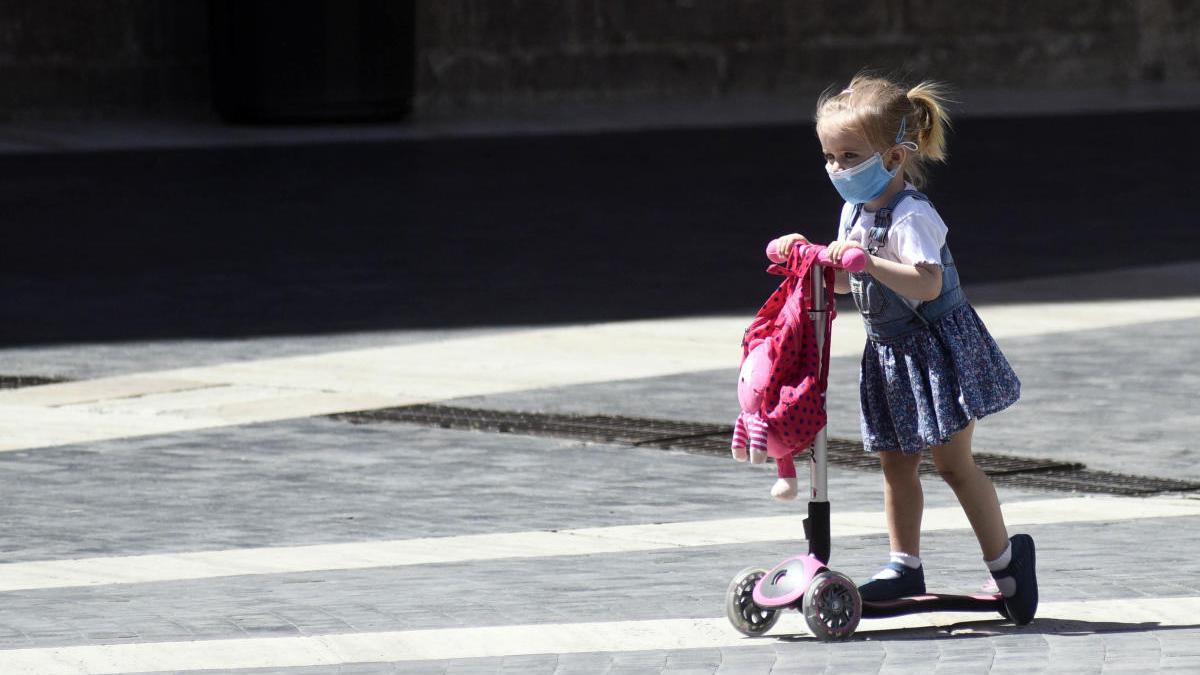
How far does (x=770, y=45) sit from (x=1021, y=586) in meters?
19.7

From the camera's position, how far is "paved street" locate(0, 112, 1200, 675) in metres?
5.78

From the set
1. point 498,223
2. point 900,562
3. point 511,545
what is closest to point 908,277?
point 900,562

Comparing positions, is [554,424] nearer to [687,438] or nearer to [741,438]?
[687,438]

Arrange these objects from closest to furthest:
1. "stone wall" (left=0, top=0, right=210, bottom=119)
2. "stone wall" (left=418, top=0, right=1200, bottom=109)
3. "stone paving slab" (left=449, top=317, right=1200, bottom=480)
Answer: "stone paving slab" (left=449, top=317, right=1200, bottom=480) < "stone wall" (left=0, top=0, right=210, bottom=119) < "stone wall" (left=418, top=0, right=1200, bottom=109)

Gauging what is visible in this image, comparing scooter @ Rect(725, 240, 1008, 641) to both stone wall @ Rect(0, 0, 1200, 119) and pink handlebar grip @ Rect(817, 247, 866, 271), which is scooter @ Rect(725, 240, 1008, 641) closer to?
pink handlebar grip @ Rect(817, 247, 866, 271)

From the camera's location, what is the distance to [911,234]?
5723mm

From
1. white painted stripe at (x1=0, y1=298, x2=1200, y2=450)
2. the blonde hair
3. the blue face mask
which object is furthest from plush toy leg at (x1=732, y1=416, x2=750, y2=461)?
white painted stripe at (x1=0, y1=298, x2=1200, y2=450)

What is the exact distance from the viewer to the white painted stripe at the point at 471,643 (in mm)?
5605

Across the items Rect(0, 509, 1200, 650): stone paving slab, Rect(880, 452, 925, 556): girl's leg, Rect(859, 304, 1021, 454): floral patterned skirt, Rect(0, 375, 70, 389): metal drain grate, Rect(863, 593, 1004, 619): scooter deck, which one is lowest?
Rect(0, 375, 70, 389): metal drain grate

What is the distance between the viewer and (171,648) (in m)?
5.74

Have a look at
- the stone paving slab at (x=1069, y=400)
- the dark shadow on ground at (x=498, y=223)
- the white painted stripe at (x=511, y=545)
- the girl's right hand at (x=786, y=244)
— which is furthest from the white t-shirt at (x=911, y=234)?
the dark shadow on ground at (x=498, y=223)

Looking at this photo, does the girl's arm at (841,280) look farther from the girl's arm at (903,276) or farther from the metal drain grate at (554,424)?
the metal drain grate at (554,424)

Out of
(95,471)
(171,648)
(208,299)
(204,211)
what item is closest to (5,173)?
(204,211)

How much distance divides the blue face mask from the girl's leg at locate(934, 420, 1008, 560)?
581 mm
